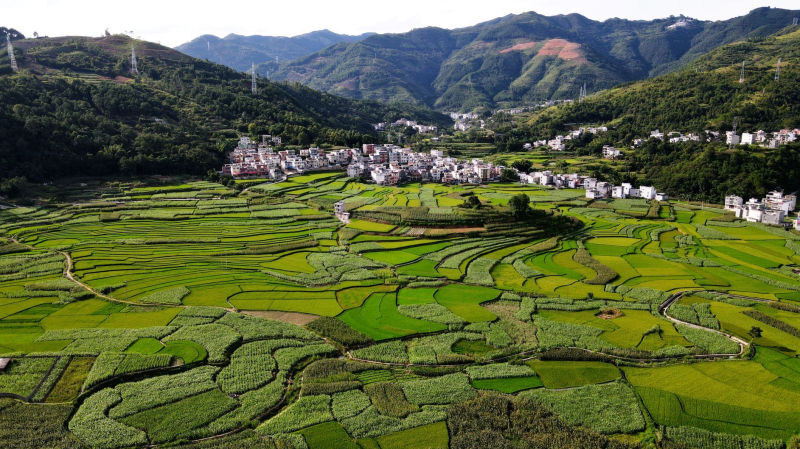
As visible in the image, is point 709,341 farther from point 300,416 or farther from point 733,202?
point 733,202

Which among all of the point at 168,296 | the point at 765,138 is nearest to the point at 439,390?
the point at 168,296

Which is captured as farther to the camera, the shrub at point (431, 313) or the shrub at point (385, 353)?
the shrub at point (431, 313)

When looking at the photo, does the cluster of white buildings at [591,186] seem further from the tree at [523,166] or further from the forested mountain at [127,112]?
the forested mountain at [127,112]

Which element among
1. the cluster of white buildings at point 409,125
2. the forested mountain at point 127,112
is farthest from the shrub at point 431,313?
the cluster of white buildings at point 409,125

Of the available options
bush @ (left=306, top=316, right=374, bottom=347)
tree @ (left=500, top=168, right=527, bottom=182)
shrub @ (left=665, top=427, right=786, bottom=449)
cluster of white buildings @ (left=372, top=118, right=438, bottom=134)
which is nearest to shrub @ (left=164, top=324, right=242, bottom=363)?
bush @ (left=306, top=316, right=374, bottom=347)

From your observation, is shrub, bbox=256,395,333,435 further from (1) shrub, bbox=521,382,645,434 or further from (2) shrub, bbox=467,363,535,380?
(1) shrub, bbox=521,382,645,434

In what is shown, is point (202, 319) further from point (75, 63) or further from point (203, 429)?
point (75, 63)
